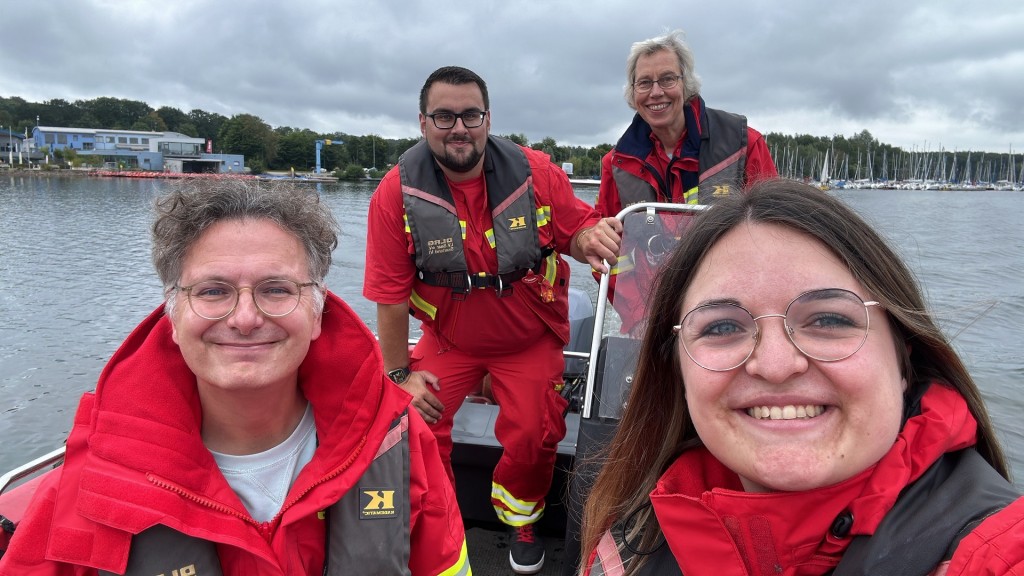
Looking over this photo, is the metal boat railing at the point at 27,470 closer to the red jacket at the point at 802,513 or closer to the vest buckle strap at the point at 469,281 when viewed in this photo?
the vest buckle strap at the point at 469,281

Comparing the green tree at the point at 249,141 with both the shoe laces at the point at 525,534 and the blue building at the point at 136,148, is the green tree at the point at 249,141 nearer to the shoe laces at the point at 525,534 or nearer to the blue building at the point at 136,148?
the blue building at the point at 136,148

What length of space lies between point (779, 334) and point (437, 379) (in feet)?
6.96

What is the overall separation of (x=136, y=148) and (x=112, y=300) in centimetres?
7354

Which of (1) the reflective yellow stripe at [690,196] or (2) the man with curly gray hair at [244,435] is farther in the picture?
(1) the reflective yellow stripe at [690,196]

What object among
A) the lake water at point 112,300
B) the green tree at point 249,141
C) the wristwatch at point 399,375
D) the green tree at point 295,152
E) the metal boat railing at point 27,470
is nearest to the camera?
the metal boat railing at point 27,470

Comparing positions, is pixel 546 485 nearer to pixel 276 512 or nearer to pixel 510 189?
pixel 510 189

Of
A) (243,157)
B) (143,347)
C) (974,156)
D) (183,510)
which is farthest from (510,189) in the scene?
(974,156)

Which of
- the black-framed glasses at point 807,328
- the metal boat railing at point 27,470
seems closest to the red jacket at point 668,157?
the black-framed glasses at point 807,328

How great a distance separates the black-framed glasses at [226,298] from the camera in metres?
1.39

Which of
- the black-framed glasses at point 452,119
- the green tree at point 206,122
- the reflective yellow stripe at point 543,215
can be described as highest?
the green tree at point 206,122

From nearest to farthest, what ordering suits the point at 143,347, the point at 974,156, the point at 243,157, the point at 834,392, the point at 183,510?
the point at 834,392, the point at 183,510, the point at 143,347, the point at 243,157, the point at 974,156

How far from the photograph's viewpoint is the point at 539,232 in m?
2.93

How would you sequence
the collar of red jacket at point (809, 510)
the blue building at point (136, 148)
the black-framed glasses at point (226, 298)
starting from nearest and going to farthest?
the collar of red jacket at point (809, 510) < the black-framed glasses at point (226, 298) < the blue building at point (136, 148)

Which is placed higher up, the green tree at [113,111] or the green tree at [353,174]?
the green tree at [113,111]
